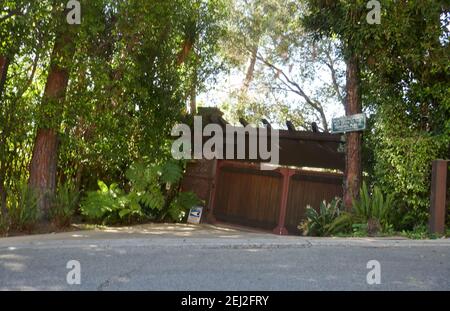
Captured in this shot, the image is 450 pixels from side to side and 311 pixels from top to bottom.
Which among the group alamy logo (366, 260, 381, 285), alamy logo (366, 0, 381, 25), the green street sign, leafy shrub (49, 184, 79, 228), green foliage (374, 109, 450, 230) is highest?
alamy logo (366, 0, 381, 25)

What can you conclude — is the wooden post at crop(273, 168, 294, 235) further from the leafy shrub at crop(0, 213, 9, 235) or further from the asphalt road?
the leafy shrub at crop(0, 213, 9, 235)

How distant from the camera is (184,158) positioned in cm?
1433

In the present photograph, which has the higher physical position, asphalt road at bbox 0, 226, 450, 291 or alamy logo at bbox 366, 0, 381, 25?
alamy logo at bbox 366, 0, 381, 25

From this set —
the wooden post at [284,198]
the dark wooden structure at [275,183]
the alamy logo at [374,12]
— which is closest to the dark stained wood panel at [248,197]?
the dark wooden structure at [275,183]

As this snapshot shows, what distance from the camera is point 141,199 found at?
1320 centimetres

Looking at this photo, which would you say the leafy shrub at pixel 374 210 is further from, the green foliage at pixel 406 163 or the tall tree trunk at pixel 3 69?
the tall tree trunk at pixel 3 69

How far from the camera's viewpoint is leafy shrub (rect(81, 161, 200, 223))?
41.7ft

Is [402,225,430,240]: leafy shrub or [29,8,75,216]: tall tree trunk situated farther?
[29,8,75,216]: tall tree trunk

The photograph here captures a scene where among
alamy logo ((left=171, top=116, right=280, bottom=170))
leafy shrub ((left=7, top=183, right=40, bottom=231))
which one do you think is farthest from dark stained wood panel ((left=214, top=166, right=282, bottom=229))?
leafy shrub ((left=7, top=183, right=40, bottom=231))

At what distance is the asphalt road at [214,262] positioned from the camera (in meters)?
6.48

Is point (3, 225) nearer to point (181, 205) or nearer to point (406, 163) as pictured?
point (181, 205)

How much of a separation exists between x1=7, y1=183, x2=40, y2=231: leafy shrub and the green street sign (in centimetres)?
662
